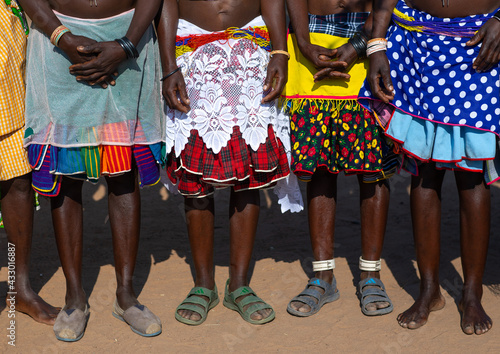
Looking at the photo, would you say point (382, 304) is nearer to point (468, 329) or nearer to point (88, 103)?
point (468, 329)

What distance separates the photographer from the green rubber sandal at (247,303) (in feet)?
11.4

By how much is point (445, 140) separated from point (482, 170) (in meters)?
0.25

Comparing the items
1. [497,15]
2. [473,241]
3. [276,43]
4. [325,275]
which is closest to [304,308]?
[325,275]

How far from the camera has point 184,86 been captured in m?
3.28

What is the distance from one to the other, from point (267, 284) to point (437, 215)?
120cm

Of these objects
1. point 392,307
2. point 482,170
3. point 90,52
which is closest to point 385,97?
point 482,170

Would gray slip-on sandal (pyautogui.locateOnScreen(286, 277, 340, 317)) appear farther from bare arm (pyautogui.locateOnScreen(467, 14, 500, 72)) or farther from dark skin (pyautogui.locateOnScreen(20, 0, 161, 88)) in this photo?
dark skin (pyautogui.locateOnScreen(20, 0, 161, 88))

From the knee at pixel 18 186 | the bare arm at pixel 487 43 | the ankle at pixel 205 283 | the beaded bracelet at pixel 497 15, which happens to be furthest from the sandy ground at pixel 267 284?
the beaded bracelet at pixel 497 15

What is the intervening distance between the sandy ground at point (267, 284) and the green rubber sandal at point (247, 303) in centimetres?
4

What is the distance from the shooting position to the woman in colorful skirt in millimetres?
3123

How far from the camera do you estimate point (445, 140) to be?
3.16 m

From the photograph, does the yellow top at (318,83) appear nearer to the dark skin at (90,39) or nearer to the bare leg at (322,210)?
the bare leg at (322,210)

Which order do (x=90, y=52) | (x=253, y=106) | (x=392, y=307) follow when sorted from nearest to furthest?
(x=90, y=52), (x=253, y=106), (x=392, y=307)

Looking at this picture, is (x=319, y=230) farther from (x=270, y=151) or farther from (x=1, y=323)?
(x=1, y=323)
